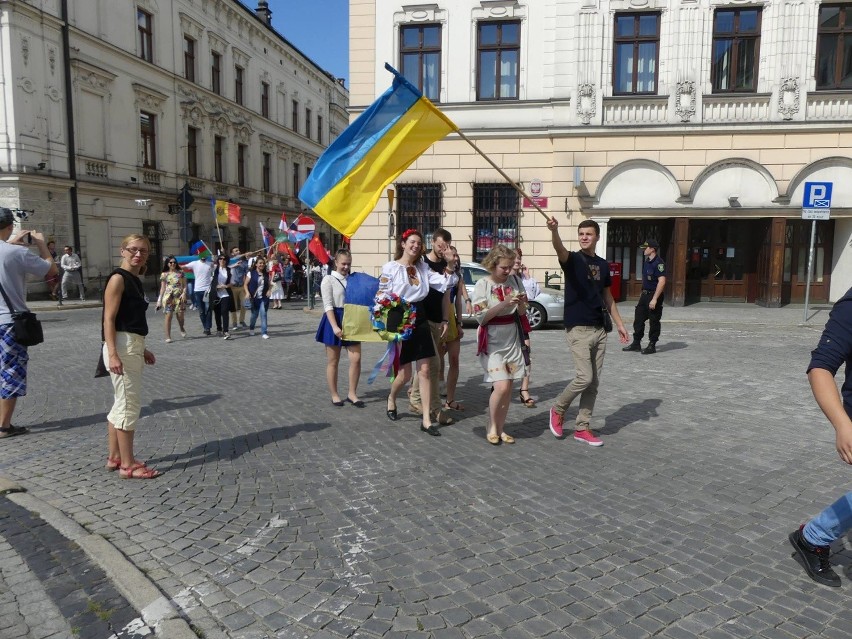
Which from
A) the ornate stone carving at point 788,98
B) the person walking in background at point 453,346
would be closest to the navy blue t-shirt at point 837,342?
the person walking in background at point 453,346

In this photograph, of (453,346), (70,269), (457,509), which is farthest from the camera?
(70,269)

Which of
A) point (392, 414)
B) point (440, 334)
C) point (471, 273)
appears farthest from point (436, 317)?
point (471, 273)

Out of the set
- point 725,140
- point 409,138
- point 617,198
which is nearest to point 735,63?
point 725,140

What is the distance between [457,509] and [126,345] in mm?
2765

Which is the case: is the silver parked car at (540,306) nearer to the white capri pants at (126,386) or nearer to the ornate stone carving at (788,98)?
the ornate stone carving at (788,98)

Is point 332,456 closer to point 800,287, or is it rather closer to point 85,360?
point 85,360

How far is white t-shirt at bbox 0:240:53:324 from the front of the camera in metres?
5.70

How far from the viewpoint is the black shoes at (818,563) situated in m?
3.23

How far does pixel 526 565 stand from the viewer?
3.42 meters

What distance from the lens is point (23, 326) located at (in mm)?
5719

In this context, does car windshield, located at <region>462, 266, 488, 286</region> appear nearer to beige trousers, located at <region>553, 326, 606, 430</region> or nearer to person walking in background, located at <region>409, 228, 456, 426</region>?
person walking in background, located at <region>409, 228, 456, 426</region>

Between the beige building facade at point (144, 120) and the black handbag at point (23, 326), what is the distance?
774 inches

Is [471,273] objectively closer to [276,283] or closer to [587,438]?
[587,438]

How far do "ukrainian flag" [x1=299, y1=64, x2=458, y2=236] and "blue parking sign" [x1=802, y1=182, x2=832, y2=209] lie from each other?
11.5m
